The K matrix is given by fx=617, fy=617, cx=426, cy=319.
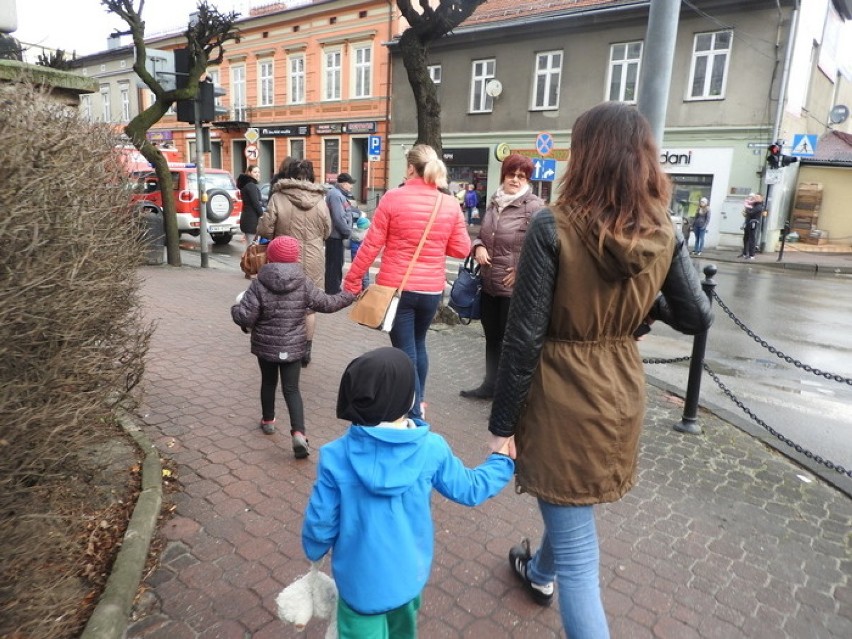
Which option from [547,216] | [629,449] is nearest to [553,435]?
[629,449]

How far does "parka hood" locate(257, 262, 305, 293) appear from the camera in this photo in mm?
3770

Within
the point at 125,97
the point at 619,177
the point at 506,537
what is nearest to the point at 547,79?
the point at 506,537

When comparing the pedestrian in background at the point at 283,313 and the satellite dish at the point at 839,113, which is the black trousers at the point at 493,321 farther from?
the satellite dish at the point at 839,113

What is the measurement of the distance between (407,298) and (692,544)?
2231mm

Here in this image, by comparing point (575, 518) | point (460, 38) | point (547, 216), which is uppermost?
point (460, 38)

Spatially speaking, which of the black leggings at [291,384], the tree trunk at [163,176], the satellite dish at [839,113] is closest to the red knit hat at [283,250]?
the black leggings at [291,384]

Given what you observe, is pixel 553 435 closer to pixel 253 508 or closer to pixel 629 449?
pixel 629 449

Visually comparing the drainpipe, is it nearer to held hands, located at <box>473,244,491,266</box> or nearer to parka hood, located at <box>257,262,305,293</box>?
held hands, located at <box>473,244,491,266</box>

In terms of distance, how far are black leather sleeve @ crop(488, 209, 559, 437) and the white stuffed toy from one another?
2.50ft

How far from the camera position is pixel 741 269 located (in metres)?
16.8

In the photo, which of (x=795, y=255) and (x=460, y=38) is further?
(x=460, y=38)

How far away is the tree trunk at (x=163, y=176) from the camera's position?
10594 millimetres

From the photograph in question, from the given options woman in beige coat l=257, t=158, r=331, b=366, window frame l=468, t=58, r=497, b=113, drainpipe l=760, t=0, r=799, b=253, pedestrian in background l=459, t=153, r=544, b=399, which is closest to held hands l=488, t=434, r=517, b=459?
pedestrian in background l=459, t=153, r=544, b=399

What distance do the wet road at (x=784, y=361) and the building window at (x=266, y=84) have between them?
1102 inches
